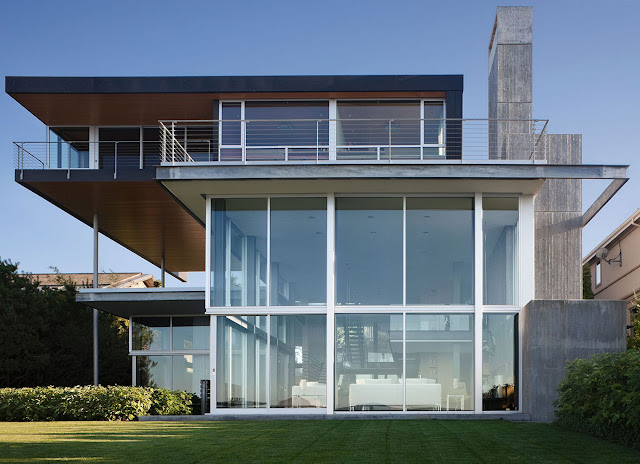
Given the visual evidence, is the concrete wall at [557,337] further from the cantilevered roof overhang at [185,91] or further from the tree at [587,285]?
the tree at [587,285]

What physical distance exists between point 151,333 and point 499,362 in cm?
1144

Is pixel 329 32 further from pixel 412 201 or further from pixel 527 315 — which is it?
pixel 527 315

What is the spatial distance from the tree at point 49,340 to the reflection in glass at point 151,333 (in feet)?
17.0

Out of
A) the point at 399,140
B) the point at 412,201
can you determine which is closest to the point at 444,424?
the point at 412,201

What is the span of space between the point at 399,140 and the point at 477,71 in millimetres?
5800

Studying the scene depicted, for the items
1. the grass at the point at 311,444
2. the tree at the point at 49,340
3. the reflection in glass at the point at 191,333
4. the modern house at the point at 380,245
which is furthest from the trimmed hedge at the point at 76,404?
the tree at the point at 49,340

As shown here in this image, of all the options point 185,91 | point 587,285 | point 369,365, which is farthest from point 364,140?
point 587,285

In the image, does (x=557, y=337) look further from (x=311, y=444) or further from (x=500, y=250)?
(x=311, y=444)

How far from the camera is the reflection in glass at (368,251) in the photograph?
53.3ft

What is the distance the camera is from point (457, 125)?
1786 cm

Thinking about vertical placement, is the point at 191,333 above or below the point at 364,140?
below

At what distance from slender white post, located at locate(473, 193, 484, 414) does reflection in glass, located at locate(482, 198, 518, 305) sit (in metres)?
0.16

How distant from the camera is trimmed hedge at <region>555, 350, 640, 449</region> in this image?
9.58 m

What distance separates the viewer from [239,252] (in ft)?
54.2
